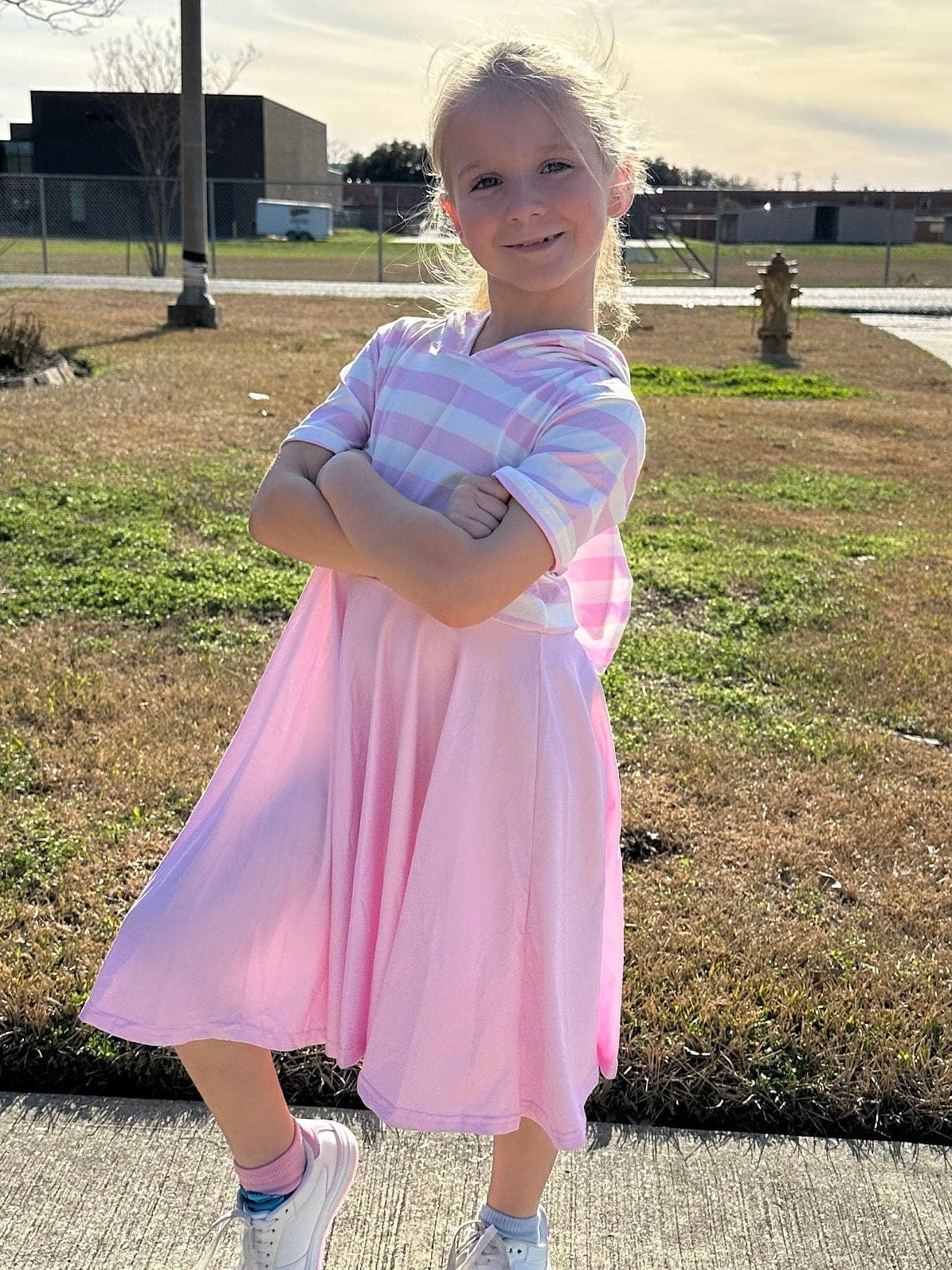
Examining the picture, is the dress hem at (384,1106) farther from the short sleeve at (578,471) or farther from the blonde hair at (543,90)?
the blonde hair at (543,90)

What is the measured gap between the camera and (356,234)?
42.1m

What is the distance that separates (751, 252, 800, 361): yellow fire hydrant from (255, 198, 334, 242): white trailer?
28.5 meters

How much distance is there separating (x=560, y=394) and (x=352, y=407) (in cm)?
31

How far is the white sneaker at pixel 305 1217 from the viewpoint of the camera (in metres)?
1.74

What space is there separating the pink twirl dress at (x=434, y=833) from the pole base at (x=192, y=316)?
12.9 meters

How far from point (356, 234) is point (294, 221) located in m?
2.28

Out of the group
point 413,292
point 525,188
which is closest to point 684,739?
point 525,188

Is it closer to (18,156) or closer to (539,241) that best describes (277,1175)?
(539,241)

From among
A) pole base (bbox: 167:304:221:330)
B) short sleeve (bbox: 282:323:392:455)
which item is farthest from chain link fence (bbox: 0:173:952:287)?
short sleeve (bbox: 282:323:392:455)

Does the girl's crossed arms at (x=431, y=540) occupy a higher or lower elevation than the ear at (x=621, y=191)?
lower

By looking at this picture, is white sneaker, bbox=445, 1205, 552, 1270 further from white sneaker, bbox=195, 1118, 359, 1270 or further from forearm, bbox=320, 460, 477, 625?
forearm, bbox=320, 460, 477, 625

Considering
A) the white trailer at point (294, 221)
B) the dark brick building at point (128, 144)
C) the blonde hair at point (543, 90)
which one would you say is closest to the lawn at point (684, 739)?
the blonde hair at point (543, 90)

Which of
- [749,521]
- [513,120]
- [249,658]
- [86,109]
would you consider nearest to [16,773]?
[249,658]

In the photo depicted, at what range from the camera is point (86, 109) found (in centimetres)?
4684
